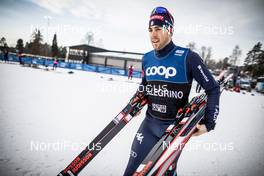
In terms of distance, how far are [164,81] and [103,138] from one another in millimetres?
1143

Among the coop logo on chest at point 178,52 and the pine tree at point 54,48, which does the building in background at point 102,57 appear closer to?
the pine tree at point 54,48

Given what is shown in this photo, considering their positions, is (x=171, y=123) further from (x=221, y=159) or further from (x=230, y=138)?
(x=230, y=138)

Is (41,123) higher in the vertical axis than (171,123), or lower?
lower

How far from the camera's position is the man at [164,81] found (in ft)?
6.32

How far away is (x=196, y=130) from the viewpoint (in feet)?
5.89

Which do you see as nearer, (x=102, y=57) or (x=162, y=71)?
(x=162, y=71)

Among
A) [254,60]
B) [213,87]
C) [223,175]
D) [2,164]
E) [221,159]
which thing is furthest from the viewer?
[254,60]

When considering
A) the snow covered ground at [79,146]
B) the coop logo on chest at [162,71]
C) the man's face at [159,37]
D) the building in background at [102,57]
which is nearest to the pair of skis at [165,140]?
the coop logo on chest at [162,71]

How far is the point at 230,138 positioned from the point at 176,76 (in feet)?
15.2

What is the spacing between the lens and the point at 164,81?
6.91ft

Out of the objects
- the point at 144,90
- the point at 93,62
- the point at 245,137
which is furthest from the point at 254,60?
the point at 144,90

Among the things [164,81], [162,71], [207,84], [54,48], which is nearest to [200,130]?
[207,84]

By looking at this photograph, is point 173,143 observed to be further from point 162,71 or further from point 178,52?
point 178,52

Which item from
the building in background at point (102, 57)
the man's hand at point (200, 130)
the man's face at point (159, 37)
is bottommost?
the man's hand at point (200, 130)
